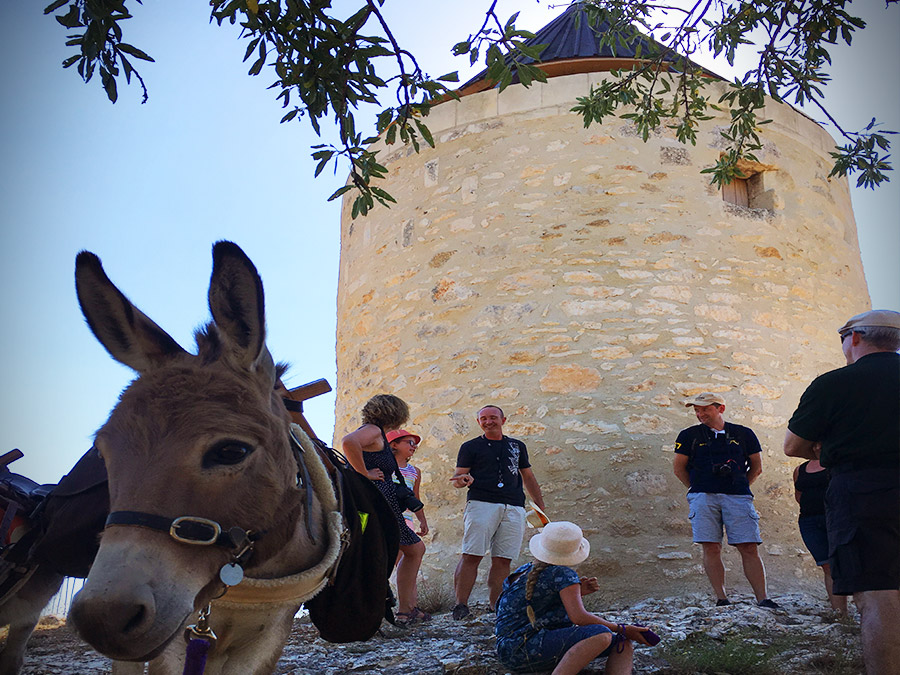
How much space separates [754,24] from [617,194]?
2.46 m

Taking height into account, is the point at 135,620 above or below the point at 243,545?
below

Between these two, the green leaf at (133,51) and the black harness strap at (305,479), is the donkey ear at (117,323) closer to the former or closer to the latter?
the black harness strap at (305,479)

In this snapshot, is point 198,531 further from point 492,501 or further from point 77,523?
point 492,501

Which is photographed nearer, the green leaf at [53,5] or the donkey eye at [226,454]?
the donkey eye at [226,454]

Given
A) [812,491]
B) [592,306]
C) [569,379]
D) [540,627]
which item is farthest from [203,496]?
[592,306]

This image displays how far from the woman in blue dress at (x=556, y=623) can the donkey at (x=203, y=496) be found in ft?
5.04

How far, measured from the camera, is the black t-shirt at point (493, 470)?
18.3 feet

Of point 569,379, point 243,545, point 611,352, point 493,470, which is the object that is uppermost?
point 611,352

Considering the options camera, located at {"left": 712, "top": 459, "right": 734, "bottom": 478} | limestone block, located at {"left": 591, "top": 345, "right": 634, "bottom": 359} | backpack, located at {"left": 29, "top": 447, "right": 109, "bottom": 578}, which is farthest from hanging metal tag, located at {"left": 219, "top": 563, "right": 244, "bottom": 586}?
limestone block, located at {"left": 591, "top": 345, "right": 634, "bottom": 359}

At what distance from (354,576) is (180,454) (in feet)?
3.25

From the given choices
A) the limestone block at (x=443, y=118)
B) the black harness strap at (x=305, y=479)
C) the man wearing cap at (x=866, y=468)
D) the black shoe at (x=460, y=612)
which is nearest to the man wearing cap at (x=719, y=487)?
the black shoe at (x=460, y=612)

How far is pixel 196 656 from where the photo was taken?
81.1 inches

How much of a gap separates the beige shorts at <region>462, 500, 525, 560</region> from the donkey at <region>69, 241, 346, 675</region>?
3.10 metres

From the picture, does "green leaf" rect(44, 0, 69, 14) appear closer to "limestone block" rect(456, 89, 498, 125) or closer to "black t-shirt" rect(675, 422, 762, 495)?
"black t-shirt" rect(675, 422, 762, 495)
